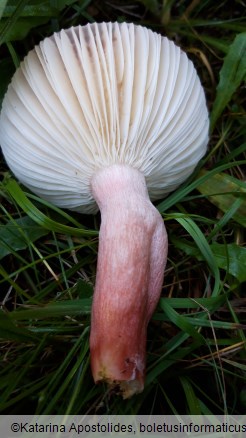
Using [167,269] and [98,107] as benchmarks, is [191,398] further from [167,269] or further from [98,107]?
[98,107]

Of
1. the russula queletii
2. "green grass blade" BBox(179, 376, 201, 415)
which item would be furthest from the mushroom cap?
"green grass blade" BBox(179, 376, 201, 415)

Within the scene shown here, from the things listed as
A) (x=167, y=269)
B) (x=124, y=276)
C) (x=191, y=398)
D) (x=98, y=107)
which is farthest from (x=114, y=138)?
(x=191, y=398)

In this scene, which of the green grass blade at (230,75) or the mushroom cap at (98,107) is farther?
the green grass blade at (230,75)

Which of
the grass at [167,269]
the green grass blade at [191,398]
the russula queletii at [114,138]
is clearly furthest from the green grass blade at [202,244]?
the green grass blade at [191,398]

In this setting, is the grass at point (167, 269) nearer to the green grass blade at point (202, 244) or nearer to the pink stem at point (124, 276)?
the green grass blade at point (202, 244)

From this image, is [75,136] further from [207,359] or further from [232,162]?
[207,359]

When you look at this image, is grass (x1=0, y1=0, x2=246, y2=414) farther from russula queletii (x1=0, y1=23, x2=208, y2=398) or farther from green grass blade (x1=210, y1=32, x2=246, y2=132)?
russula queletii (x1=0, y1=23, x2=208, y2=398)

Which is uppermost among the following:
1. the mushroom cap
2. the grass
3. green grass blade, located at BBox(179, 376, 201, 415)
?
the mushroom cap
